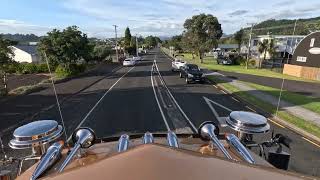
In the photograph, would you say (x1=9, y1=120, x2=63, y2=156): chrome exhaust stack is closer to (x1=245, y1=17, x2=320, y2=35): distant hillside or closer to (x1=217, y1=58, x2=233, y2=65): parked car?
(x1=217, y1=58, x2=233, y2=65): parked car

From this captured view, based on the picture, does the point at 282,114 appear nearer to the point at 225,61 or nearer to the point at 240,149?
the point at 240,149

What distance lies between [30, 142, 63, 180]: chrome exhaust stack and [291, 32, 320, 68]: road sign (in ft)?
158

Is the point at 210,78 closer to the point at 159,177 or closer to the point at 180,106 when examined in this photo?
the point at 180,106

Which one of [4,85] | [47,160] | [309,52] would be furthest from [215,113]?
[309,52]

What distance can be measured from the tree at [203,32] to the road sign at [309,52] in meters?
22.3

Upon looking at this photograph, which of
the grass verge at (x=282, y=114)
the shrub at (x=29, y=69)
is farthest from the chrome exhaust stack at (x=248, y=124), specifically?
the shrub at (x=29, y=69)

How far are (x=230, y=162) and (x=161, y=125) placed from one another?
1283 cm

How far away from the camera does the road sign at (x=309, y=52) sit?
46294 millimetres

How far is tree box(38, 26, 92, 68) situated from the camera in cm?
3662

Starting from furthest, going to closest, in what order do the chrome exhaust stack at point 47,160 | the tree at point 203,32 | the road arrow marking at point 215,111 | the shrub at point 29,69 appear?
1. the tree at point 203,32
2. the shrub at point 29,69
3. the road arrow marking at point 215,111
4. the chrome exhaust stack at point 47,160

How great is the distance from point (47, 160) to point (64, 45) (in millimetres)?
35757

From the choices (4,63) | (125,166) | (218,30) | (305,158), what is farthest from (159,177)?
(218,30)

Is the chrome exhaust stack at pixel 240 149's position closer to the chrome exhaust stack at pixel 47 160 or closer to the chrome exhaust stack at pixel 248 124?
the chrome exhaust stack at pixel 248 124

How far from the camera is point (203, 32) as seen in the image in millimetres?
70750
